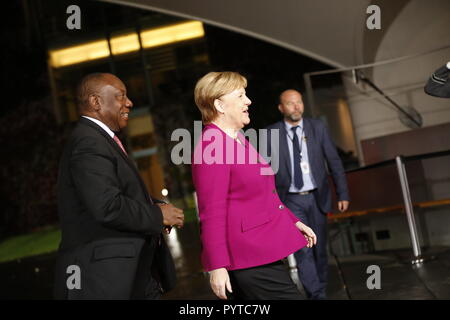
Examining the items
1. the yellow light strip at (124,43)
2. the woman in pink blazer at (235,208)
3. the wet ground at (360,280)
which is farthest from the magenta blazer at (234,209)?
the yellow light strip at (124,43)

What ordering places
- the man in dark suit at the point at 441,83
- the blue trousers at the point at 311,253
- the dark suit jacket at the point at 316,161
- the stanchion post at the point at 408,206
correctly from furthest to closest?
the stanchion post at the point at 408,206
the dark suit jacket at the point at 316,161
the blue trousers at the point at 311,253
the man in dark suit at the point at 441,83

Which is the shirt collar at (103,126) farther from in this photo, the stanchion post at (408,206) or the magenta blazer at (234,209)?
the stanchion post at (408,206)

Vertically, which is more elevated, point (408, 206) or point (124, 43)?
point (124, 43)

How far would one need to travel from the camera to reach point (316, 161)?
17.7ft

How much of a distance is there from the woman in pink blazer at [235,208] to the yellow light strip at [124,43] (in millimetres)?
18801

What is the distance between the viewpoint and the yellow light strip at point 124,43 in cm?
2156

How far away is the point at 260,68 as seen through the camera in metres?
17.5

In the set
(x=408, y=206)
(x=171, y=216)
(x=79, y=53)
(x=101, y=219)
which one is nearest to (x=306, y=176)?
(x=408, y=206)

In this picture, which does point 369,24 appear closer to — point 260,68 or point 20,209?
point 260,68

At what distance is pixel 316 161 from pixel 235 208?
2.77 metres

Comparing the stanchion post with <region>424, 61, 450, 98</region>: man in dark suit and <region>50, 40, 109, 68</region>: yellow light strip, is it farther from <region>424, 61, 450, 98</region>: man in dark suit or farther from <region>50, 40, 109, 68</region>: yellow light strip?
<region>50, 40, 109, 68</region>: yellow light strip

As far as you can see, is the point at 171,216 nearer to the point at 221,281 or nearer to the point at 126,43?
the point at 221,281
